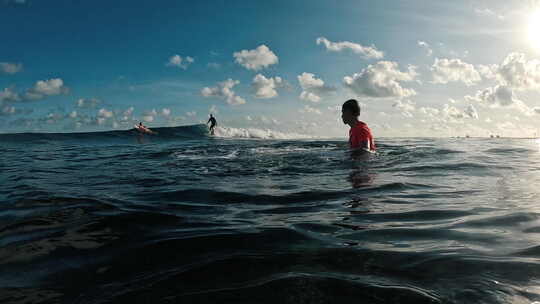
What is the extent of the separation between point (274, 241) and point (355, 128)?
6.42 m

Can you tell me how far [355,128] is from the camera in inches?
350

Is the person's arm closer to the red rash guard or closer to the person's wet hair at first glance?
the red rash guard

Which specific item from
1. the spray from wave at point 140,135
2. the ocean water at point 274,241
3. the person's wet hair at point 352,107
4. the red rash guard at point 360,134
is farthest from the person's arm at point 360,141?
the spray from wave at point 140,135

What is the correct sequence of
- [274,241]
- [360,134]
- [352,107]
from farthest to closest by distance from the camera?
1. [352,107]
2. [360,134]
3. [274,241]

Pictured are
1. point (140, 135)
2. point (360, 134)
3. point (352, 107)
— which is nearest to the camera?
point (360, 134)

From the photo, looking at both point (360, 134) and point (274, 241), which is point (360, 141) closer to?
point (360, 134)

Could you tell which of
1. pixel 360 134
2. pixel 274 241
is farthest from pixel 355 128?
pixel 274 241

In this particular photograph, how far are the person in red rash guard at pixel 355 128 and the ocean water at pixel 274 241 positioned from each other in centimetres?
253

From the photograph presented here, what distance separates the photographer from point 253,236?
312 cm

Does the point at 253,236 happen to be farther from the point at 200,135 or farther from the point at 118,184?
the point at 200,135

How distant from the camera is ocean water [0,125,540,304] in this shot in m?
1.97

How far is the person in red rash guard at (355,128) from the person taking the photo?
8836 millimetres

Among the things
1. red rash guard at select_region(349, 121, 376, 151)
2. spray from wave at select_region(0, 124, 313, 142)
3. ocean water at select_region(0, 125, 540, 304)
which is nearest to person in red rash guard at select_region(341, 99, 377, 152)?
red rash guard at select_region(349, 121, 376, 151)

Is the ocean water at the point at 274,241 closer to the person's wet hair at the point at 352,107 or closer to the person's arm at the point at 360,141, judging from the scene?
the person's arm at the point at 360,141
